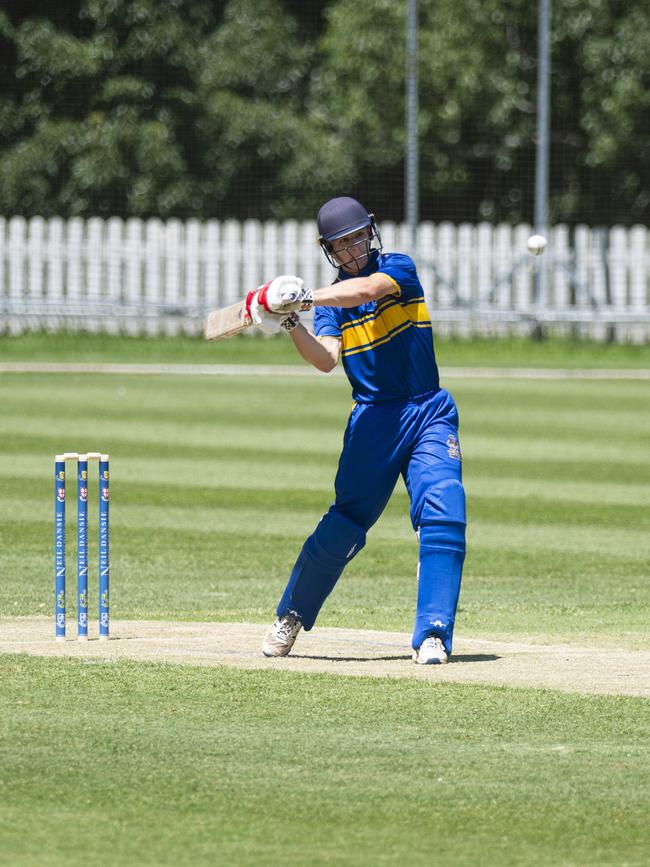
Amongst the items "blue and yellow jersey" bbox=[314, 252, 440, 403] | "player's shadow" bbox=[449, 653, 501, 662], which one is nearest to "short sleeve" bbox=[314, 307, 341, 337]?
"blue and yellow jersey" bbox=[314, 252, 440, 403]

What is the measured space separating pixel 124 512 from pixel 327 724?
7099 millimetres

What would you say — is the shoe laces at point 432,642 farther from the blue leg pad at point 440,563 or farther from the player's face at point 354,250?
the player's face at point 354,250

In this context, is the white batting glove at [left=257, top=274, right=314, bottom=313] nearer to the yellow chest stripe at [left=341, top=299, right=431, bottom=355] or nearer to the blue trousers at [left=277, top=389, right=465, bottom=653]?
the yellow chest stripe at [left=341, top=299, right=431, bottom=355]

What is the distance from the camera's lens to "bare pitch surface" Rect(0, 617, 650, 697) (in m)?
7.34

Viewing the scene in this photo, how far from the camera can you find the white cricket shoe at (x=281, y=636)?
7.82 metres

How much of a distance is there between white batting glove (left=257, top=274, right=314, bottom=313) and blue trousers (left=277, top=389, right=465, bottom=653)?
2.80 ft

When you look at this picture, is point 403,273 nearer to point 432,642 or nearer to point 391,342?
point 391,342

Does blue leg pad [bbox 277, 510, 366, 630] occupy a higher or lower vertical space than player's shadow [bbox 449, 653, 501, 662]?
higher

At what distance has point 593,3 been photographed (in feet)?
114

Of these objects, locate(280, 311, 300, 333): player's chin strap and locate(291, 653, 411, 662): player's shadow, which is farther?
locate(291, 653, 411, 662): player's shadow

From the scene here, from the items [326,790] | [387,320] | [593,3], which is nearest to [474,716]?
[326,790]

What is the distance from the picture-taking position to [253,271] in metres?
35.1

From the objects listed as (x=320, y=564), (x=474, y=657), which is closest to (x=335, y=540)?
(x=320, y=564)

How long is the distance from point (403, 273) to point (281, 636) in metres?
1.60
